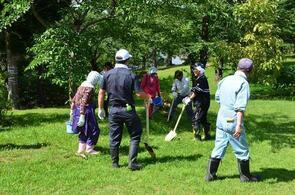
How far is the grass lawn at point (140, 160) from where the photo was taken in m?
8.55

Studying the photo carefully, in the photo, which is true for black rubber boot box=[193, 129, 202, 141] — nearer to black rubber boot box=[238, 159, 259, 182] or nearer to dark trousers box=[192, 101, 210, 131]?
dark trousers box=[192, 101, 210, 131]

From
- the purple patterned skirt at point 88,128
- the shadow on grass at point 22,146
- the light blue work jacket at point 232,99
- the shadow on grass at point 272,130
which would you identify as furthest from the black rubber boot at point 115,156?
the shadow on grass at point 272,130

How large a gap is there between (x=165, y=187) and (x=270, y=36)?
856cm

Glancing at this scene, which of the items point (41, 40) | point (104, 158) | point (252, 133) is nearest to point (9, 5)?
point (41, 40)

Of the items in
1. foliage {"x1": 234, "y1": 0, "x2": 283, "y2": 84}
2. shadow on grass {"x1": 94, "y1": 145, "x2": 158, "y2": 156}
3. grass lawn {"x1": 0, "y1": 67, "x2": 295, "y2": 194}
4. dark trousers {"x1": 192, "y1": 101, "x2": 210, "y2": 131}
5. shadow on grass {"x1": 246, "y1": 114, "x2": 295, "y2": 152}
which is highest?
foliage {"x1": 234, "y1": 0, "x2": 283, "y2": 84}

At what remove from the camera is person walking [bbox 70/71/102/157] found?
10.6 meters

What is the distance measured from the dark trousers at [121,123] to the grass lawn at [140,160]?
58 centimetres

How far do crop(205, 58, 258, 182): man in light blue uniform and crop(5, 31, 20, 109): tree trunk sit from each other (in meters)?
12.7

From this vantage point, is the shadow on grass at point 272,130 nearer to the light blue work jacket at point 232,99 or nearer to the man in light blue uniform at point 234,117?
the man in light blue uniform at point 234,117

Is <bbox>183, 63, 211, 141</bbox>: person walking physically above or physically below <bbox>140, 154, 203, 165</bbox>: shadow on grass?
above

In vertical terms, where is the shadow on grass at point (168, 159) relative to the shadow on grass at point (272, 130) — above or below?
above

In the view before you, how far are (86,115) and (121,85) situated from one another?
66.0 inches

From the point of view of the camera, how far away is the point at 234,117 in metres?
8.62

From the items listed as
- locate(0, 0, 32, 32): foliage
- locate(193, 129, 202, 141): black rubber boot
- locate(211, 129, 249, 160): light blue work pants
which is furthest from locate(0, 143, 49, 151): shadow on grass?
locate(211, 129, 249, 160): light blue work pants
